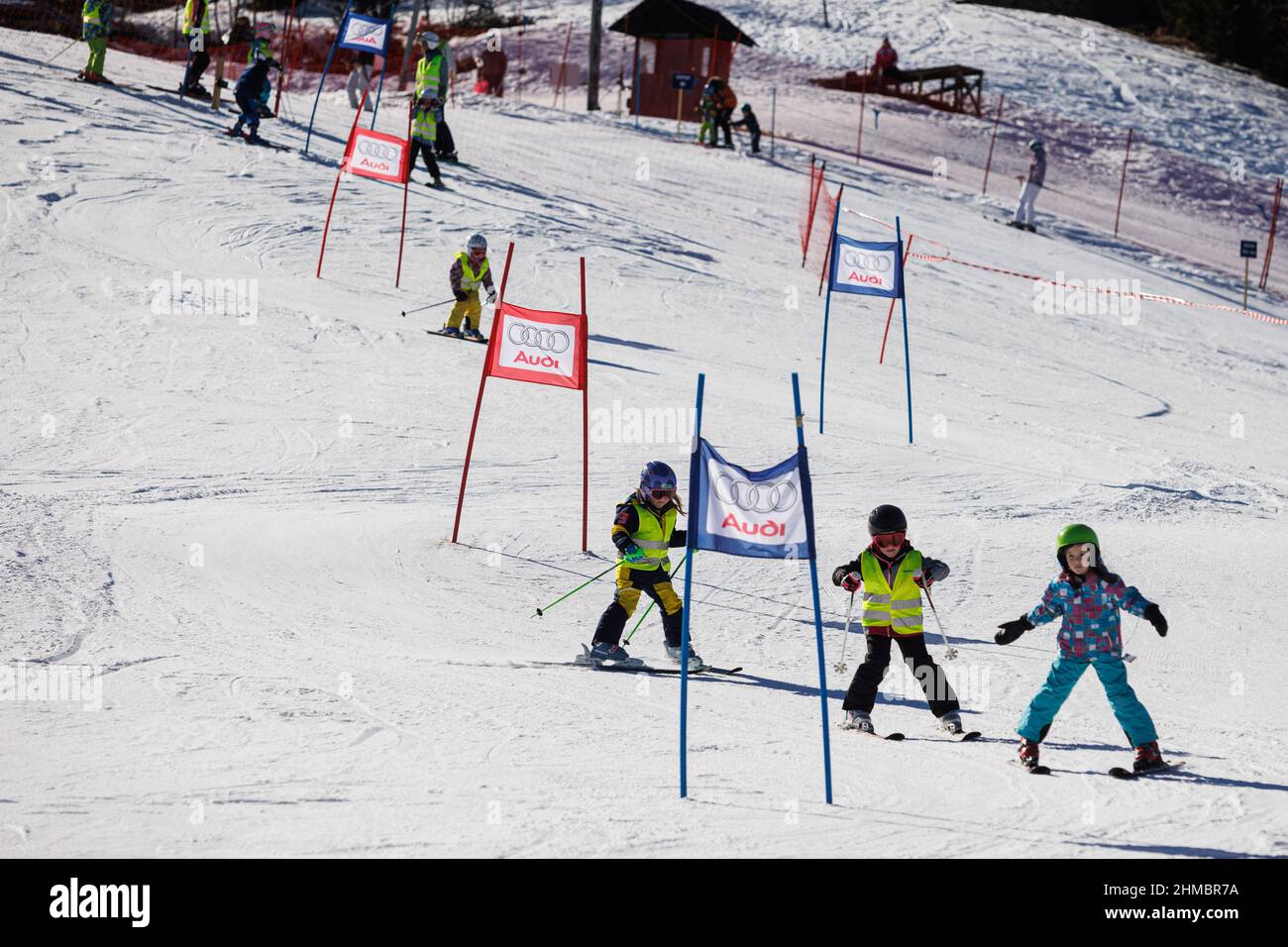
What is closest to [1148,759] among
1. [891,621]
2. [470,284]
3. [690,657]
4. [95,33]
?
[891,621]

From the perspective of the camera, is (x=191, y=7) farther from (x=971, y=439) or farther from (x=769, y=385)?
(x=971, y=439)

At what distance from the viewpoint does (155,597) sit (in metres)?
8.83

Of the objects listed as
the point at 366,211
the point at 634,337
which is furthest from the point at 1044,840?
the point at 366,211

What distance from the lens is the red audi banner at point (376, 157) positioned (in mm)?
16266

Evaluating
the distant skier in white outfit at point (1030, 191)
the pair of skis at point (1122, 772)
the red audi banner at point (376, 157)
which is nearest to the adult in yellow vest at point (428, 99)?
the red audi banner at point (376, 157)

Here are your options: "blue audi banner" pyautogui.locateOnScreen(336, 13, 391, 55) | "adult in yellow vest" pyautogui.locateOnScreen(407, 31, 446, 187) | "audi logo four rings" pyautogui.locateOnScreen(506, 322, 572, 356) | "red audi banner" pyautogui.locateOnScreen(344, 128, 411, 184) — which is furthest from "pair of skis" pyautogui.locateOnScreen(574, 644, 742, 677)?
"blue audi banner" pyautogui.locateOnScreen(336, 13, 391, 55)

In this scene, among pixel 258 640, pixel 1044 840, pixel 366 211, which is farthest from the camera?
pixel 366 211

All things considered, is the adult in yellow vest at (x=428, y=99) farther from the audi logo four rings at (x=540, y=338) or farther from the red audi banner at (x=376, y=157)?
the audi logo four rings at (x=540, y=338)

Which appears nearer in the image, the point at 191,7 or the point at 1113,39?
the point at 191,7

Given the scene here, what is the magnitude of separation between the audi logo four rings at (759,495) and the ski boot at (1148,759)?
7.02 feet

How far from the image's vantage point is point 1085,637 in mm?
6684

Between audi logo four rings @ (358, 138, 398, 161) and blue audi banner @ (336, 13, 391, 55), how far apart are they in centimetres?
520
